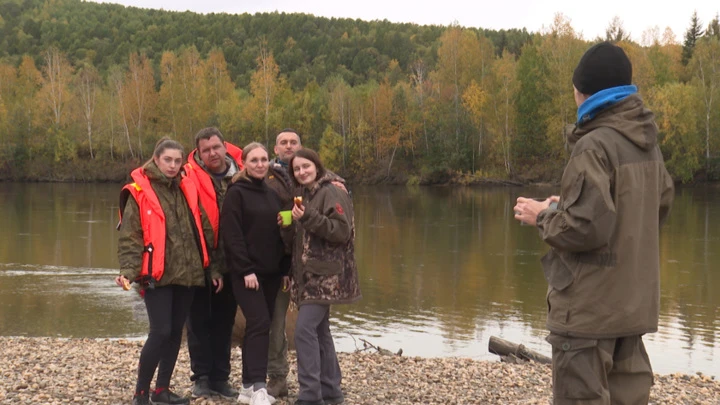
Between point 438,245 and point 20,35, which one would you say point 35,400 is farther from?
point 20,35

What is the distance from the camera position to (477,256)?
21.6 m

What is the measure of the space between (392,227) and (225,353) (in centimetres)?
2205

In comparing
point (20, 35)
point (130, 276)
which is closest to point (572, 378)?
point (130, 276)

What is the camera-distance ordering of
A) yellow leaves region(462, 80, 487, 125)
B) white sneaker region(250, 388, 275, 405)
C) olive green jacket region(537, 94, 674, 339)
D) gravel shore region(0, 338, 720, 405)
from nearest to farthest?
1. olive green jacket region(537, 94, 674, 339)
2. white sneaker region(250, 388, 275, 405)
3. gravel shore region(0, 338, 720, 405)
4. yellow leaves region(462, 80, 487, 125)

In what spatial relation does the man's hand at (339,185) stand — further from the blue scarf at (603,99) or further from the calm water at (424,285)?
the calm water at (424,285)

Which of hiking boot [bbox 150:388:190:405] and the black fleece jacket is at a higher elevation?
the black fleece jacket

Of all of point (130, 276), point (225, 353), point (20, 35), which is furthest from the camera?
point (20, 35)

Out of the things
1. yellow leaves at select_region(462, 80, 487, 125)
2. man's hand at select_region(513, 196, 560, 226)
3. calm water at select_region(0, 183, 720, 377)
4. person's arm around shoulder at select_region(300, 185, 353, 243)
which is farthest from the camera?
yellow leaves at select_region(462, 80, 487, 125)

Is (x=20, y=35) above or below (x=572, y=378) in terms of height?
above

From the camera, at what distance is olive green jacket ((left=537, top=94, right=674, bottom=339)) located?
3.59 m

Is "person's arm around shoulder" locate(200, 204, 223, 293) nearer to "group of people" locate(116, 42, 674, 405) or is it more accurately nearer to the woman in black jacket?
"group of people" locate(116, 42, 674, 405)

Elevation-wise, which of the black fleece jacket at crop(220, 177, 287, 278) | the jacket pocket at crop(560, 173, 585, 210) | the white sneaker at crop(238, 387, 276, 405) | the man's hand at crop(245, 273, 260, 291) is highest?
the jacket pocket at crop(560, 173, 585, 210)

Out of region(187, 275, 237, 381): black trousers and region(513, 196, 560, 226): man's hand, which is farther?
region(187, 275, 237, 381): black trousers

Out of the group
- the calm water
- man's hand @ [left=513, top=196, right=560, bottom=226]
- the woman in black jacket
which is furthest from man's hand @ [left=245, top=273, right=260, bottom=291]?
the calm water
